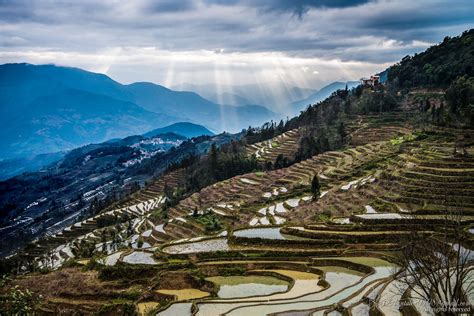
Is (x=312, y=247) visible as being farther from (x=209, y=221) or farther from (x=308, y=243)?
(x=209, y=221)

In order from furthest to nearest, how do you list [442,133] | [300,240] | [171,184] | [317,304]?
[171,184]
[442,133]
[300,240]
[317,304]

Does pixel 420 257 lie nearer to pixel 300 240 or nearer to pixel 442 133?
pixel 300 240

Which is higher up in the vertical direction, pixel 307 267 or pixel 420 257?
pixel 420 257

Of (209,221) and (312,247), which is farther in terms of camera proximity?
(209,221)

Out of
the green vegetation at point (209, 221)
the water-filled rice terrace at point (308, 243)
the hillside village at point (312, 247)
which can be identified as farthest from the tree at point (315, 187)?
the green vegetation at point (209, 221)

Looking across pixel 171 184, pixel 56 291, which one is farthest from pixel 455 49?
pixel 56 291

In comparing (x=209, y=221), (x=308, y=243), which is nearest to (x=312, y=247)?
(x=308, y=243)

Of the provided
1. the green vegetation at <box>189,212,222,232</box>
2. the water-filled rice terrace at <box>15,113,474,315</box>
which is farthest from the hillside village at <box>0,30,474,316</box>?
the green vegetation at <box>189,212,222,232</box>

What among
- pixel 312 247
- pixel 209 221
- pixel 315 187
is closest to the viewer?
pixel 312 247
